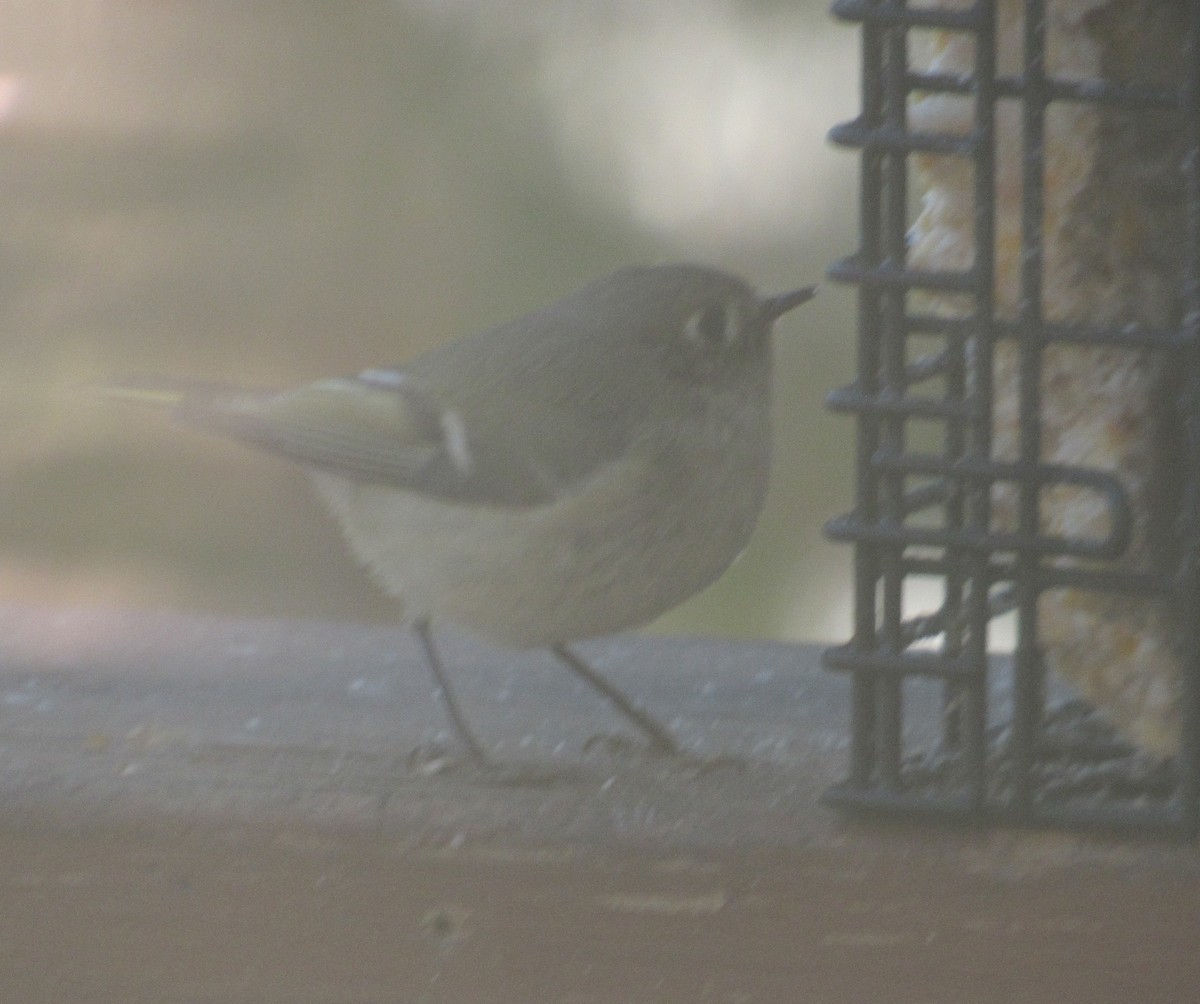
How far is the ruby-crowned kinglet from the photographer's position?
1100 millimetres

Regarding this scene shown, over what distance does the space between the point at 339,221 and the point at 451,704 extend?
76 centimetres

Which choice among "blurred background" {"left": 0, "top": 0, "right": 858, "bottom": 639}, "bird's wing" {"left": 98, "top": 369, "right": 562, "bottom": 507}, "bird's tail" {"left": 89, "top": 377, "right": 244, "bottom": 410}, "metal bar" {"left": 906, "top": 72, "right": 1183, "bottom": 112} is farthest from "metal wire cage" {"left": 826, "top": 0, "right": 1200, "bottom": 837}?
"blurred background" {"left": 0, "top": 0, "right": 858, "bottom": 639}

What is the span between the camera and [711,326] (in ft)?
3.81

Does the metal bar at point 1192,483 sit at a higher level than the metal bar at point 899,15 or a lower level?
lower

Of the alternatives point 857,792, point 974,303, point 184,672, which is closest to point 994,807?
point 857,792

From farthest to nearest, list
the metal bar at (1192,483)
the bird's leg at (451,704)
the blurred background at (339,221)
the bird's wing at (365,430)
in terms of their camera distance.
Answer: the blurred background at (339,221) → the bird's wing at (365,430) → the bird's leg at (451,704) → the metal bar at (1192,483)

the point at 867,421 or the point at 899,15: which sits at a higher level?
the point at 899,15

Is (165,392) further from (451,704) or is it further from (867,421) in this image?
(867,421)

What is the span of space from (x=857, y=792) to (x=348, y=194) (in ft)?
3.19

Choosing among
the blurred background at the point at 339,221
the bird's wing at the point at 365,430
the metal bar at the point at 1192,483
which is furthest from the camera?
the blurred background at the point at 339,221

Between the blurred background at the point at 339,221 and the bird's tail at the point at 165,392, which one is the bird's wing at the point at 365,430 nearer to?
the bird's tail at the point at 165,392

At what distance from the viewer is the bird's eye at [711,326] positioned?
45.6 inches

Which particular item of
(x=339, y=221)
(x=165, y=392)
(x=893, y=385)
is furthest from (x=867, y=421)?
(x=339, y=221)

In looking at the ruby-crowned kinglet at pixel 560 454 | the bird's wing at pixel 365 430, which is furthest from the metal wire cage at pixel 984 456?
the bird's wing at pixel 365 430
